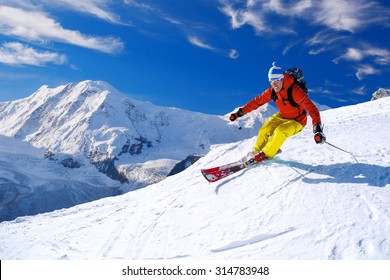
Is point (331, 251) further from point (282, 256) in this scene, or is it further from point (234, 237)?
point (234, 237)

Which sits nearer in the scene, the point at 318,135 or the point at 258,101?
the point at 318,135

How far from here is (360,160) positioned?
33.3 ft

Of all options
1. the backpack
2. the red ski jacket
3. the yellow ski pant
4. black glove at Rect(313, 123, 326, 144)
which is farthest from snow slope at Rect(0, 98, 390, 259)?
the backpack

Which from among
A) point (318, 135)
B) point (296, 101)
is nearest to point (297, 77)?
point (296, 101)

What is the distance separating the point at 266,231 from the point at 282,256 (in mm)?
866

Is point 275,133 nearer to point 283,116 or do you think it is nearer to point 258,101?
point 283,116

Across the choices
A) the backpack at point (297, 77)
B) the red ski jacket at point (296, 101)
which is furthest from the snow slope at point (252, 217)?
the backpack at point (297, 77)

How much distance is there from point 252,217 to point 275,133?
9.79 ft

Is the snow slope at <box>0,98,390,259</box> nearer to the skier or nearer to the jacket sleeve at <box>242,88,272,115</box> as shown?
the skier

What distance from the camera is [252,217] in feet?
27.8

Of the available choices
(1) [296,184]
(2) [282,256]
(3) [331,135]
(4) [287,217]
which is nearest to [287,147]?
(3) [331,135]

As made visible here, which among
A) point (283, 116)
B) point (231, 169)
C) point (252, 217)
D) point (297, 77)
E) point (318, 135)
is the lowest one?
point (252, 217)

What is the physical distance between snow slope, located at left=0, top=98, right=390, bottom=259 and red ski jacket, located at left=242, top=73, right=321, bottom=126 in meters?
1.13

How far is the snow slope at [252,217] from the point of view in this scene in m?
7.30
